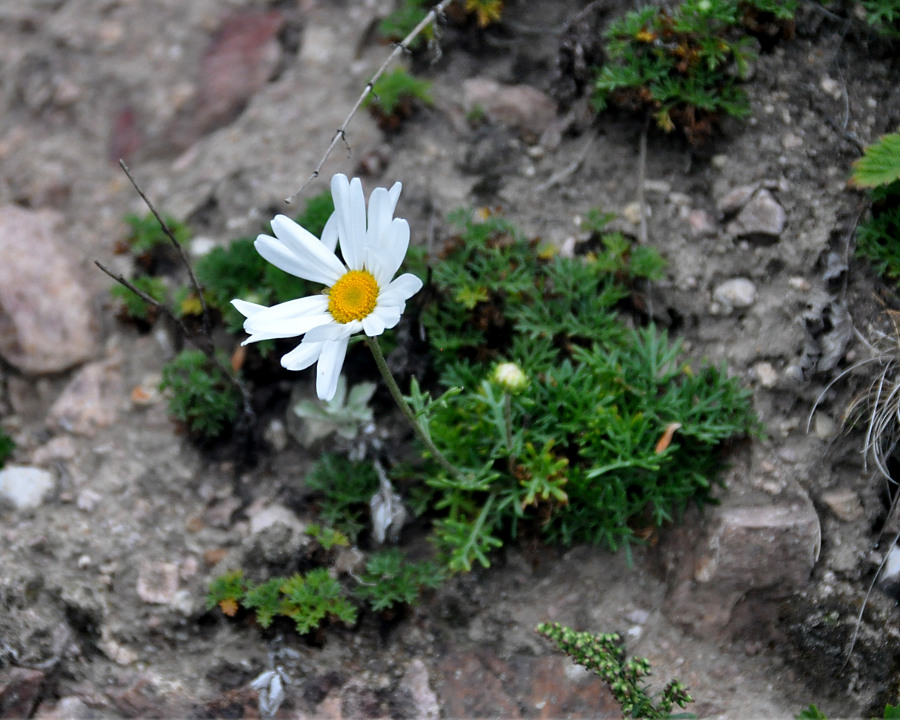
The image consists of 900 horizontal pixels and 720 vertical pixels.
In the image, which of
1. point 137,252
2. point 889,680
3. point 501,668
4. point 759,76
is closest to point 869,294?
point 759,76

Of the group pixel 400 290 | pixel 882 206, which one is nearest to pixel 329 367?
pixel 400 290

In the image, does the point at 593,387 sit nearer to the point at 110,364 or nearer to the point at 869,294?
the point at 869,294

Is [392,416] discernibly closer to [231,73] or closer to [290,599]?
[290,599]

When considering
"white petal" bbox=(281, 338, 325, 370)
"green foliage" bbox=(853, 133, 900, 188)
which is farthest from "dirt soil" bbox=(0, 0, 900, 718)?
"white petal" bbox=(281, 338, 325, 370)

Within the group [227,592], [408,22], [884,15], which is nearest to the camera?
[227,592]

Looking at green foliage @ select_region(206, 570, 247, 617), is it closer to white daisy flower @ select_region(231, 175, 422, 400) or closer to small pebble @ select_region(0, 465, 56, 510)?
small pebble @ select_region(0, 465, 56, 510)

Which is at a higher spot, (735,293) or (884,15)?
(884,15)

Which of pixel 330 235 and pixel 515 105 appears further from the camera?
pixel 515 105

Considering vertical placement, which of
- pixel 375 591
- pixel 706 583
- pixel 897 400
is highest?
pixel 897 400
